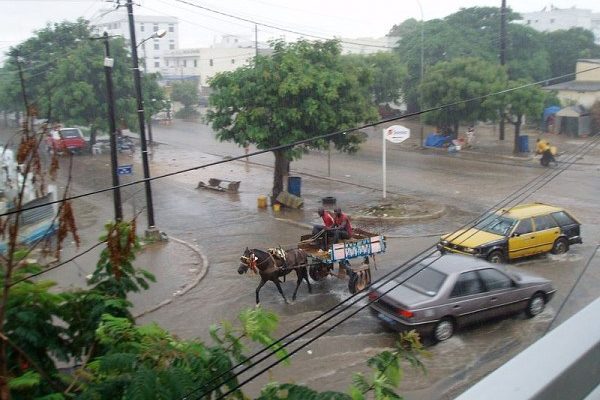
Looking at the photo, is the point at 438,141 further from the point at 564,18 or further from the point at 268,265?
the point at 564,18

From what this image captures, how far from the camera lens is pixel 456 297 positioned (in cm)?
855

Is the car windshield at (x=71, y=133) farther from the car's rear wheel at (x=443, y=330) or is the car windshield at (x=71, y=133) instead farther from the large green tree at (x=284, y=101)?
the car's rear wheel at (x=443, y=330)

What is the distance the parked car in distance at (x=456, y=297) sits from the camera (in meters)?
8.31

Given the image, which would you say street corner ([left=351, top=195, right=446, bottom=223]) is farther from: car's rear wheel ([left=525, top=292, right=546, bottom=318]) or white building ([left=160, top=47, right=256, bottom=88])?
white building ([left=160, top=47, right=256, bottom=88])

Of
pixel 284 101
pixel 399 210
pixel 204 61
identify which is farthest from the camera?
pixel 204 61

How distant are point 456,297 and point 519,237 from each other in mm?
4031

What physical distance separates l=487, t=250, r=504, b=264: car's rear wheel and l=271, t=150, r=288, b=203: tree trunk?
704cm

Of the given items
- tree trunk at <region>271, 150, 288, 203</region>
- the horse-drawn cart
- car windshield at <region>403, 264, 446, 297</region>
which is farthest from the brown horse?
tree trunk at <region>271, 150, 288, 203</region>

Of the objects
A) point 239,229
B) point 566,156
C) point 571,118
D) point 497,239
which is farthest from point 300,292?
point 571,118

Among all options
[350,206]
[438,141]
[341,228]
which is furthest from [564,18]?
[341,228]

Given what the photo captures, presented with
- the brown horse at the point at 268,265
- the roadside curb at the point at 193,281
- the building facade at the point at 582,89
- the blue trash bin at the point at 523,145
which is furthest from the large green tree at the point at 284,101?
the building facade at the point at 582,89

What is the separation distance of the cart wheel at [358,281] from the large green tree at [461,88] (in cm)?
1682

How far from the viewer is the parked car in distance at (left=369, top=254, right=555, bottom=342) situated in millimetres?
8312

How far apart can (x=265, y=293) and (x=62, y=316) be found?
20.8 ft
